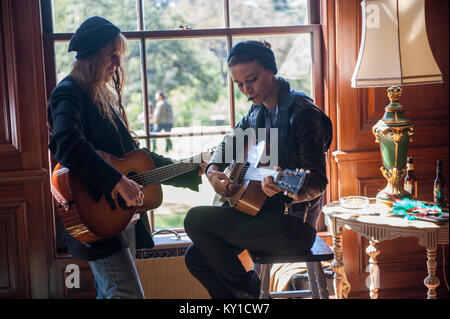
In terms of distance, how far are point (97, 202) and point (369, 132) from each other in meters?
1.65

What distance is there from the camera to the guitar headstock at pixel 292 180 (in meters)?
1.86

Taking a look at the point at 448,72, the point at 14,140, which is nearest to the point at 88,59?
the point at 14,140

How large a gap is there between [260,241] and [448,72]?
1683 millimetres

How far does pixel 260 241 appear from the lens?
79.9 inches

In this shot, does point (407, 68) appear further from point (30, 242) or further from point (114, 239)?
point (30, 242)

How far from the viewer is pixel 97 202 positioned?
1.97 metres

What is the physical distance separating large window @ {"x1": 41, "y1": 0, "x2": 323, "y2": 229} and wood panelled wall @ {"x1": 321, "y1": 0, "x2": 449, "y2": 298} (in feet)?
0.49

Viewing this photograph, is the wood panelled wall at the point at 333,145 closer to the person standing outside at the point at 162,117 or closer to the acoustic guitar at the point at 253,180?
the person standing outside at the point at 162,117

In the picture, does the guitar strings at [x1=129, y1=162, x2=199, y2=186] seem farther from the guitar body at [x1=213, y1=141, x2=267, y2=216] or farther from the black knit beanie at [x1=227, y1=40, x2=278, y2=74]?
the black knit beanie at [x1=227, y1=40, x2=278, y2=74]

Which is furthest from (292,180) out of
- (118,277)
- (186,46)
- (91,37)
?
(186,46)

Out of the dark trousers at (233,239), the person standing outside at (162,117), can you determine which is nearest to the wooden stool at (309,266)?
the dark trousers at (233,239)

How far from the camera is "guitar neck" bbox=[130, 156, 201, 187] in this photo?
2.15m

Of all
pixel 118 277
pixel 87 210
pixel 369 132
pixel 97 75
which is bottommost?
pixel 118 277

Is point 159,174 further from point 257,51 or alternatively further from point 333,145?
point 333,145
